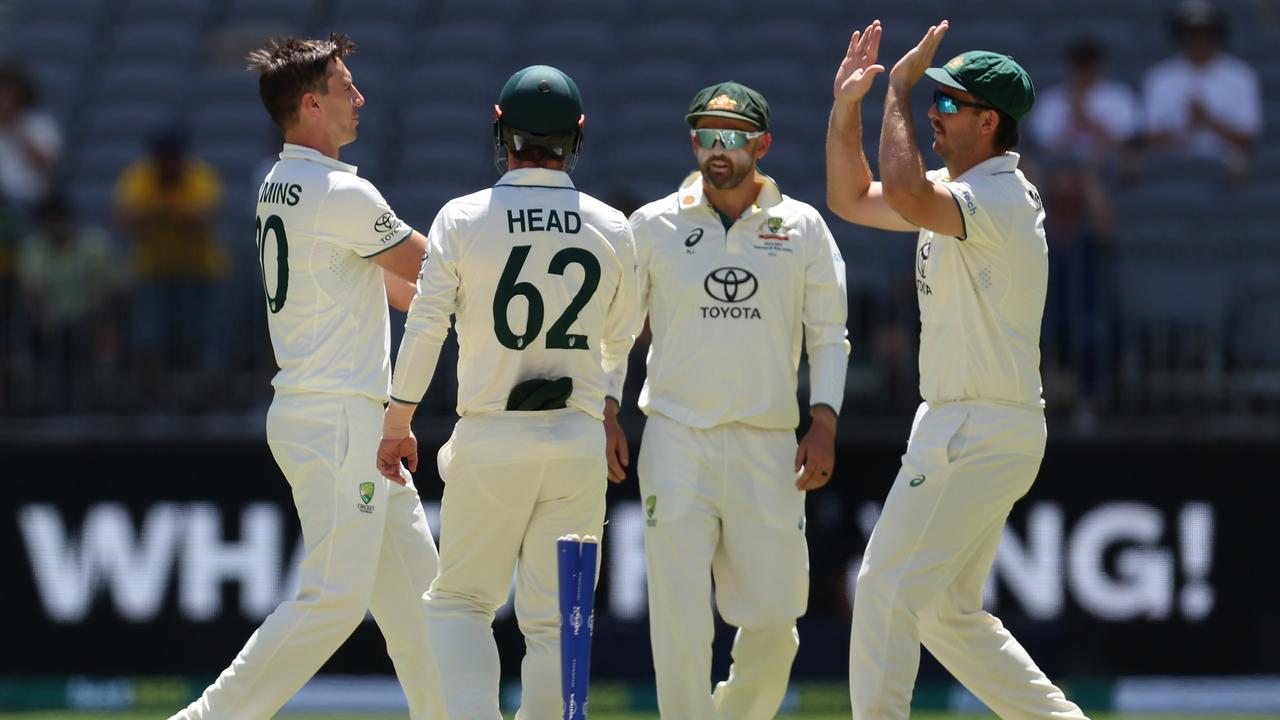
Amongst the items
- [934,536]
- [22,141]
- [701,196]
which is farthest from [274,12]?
[934,536]

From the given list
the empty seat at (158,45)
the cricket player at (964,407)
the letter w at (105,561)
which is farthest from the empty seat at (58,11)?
the cricket player at (964,407)

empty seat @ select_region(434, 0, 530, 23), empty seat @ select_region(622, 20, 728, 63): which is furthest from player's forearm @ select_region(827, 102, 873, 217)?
empty seat @ select_region(434, 0, 530, 23)

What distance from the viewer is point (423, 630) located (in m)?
6.76

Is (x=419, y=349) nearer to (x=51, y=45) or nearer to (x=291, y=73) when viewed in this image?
(x=291, y=73)

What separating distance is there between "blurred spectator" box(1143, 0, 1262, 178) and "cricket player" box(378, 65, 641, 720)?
7.14 m

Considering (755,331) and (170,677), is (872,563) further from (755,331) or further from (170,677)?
A: (170,677)

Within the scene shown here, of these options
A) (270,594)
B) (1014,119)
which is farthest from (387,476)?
(270,594)

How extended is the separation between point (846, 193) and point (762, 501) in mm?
A: 1153

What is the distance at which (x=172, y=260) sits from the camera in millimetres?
11164

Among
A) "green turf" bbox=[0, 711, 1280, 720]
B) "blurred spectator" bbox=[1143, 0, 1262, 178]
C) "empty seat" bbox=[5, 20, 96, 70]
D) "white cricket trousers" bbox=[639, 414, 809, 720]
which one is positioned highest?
"empty seat" bbox=[5, 20, 96, 70]

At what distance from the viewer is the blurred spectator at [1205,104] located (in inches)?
498

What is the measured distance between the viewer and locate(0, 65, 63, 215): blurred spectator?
42.3ft

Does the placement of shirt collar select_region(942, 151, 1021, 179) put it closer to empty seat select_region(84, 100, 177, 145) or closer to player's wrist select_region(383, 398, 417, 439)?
player's wrist select_region(383, 398, 417, 439)

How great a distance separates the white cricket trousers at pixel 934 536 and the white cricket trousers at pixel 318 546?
1.67m
